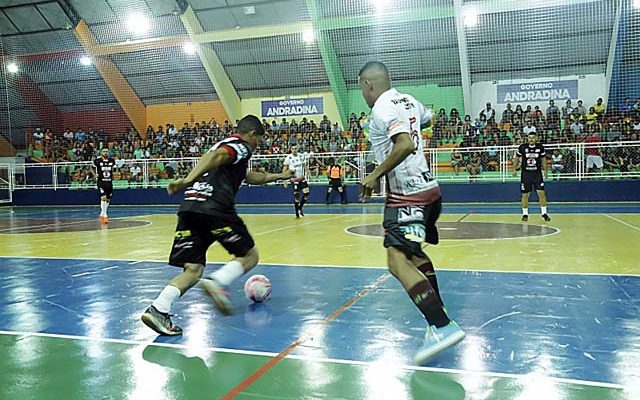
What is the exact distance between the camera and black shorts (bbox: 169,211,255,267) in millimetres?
4762

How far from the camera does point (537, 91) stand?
26641 mm

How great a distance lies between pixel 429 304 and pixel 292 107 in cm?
2756

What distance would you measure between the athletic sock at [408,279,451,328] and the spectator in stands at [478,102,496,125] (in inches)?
845

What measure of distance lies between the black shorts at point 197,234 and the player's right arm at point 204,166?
1.62ft

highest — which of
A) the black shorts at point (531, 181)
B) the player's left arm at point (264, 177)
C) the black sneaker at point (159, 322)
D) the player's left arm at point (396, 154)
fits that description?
the player's left arm at point (396, 154)

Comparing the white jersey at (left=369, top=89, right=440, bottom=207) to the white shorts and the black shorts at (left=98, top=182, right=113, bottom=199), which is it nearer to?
the black shorts at (left=98, top=182, right=113, bottom=199)

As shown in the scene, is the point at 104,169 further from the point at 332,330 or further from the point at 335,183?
the point at 332,330

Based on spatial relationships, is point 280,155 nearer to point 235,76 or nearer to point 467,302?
point 235,76

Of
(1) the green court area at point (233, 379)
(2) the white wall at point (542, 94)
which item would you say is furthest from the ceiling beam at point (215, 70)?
(1) the green court area at point (233, 379)

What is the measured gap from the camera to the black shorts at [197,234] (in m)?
4.76

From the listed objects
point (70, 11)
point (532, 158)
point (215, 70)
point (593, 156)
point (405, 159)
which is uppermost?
point (70, 11)

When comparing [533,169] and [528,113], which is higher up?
[528,113]

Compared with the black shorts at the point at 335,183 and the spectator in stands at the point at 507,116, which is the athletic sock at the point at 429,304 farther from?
the spectator in stands at the point at 507,116

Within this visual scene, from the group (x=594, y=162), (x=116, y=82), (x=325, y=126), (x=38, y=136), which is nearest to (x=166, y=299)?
(x=594, y=162)
